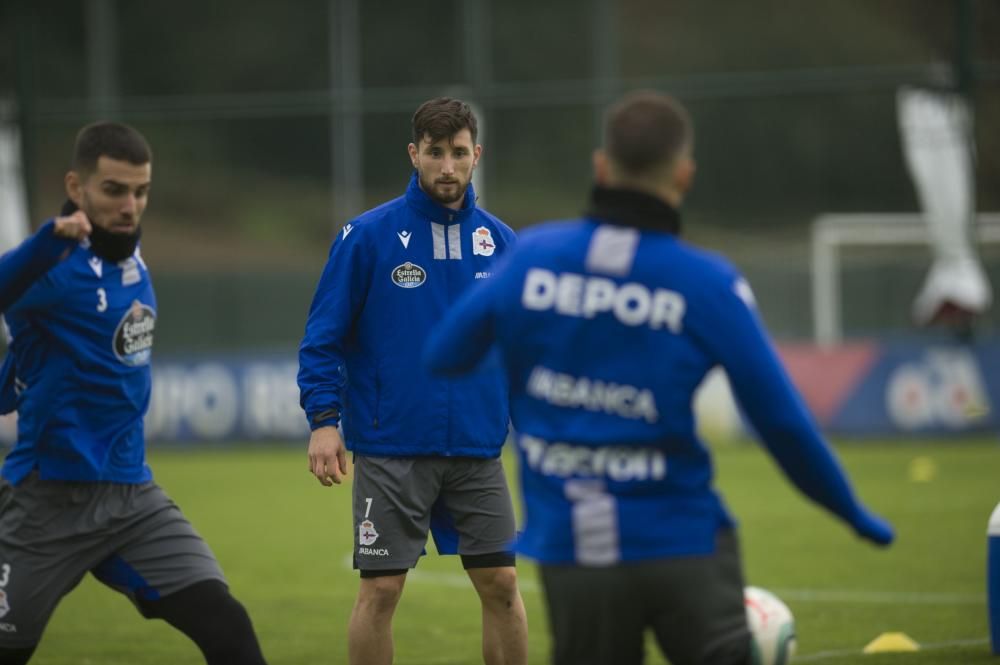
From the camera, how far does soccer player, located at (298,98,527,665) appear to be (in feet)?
19.0

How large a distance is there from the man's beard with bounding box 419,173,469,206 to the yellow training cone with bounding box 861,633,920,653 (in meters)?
3.07

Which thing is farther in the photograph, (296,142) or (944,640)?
(296,142)

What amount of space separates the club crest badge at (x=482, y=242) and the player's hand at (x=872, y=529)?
7.96ft

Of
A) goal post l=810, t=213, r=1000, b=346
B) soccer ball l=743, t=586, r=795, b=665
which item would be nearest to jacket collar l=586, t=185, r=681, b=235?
soccer ball l=743, t=586, r=795, b=665

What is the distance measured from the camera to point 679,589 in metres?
3.94

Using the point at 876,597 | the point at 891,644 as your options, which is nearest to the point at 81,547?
the point at 891,644

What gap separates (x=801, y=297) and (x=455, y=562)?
16251 mm

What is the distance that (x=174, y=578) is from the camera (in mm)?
5281

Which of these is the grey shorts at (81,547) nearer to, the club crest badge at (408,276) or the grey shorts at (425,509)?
the grey shorts at (425,509)

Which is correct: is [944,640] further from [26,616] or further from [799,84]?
[799,84]

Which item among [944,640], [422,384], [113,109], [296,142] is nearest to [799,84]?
[113,109]

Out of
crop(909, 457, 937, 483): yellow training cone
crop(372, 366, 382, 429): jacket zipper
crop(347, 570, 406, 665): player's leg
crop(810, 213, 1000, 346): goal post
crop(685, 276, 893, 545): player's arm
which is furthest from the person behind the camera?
crop(810, 213, 1000, 346): goal post

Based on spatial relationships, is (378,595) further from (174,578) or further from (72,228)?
(72,228)

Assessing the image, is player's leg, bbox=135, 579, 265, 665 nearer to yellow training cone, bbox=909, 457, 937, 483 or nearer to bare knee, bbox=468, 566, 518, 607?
bare knee, bbox=468, 566, 518, 607
